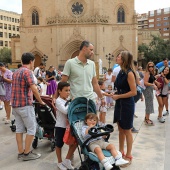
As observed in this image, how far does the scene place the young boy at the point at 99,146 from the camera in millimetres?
3285

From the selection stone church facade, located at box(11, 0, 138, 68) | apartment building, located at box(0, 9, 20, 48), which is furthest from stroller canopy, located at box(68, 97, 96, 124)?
apartment building, located at box(0, 9, 20, 48)

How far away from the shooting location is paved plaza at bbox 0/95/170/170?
4336 millimetres

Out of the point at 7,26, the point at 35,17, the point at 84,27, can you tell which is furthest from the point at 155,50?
the point at 7,26

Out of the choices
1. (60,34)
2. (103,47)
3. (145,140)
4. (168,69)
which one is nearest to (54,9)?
(60,34)

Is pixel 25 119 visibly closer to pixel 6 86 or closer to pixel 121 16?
pixel 6 86

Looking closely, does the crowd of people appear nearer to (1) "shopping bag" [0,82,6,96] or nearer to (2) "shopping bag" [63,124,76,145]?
(2) "shopping bag" [63,124,76,145]

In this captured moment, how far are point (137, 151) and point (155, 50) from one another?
138ft

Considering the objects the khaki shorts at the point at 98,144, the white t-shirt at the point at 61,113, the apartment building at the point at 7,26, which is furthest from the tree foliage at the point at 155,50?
A: the apartment building at the point at 7,26

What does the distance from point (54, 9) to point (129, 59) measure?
34.4m

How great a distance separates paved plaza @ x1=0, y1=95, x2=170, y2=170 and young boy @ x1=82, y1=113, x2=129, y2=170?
99 cm

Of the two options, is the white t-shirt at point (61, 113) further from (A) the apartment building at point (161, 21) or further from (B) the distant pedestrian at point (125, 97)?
(A) the apartment building at point (161, 21)

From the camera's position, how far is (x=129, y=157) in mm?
4402

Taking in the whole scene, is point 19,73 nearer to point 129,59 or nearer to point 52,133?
point 52,133

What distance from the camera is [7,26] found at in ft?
263
